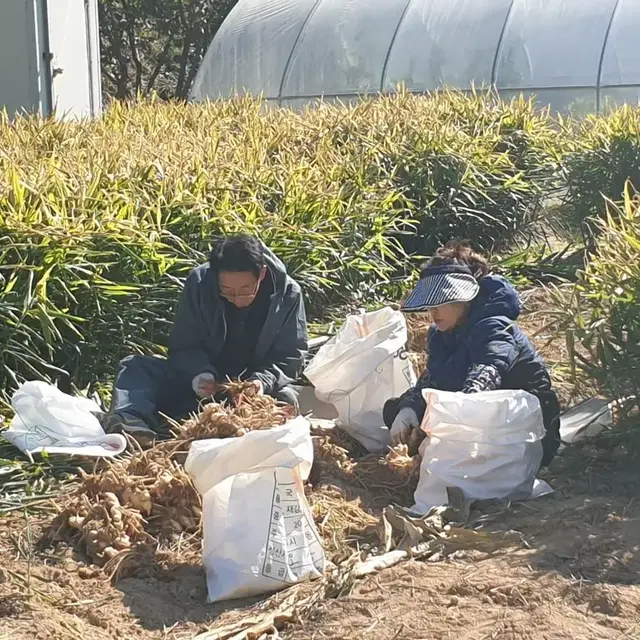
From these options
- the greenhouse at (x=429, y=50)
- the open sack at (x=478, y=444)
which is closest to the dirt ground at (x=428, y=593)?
the open sack at (x=478, y=444)

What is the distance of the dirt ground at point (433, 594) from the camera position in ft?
8.19

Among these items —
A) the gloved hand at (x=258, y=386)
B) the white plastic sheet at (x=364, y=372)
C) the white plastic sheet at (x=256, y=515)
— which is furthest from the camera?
the white plastic sheet at (x=364, y=372)

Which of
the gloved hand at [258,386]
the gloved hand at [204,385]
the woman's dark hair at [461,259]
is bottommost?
the gloved hand at [204,385]

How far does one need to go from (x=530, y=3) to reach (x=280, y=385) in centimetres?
841

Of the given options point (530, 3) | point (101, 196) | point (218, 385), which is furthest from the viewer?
point (530, 3)

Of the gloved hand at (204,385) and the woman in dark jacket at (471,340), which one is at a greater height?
the woman in dark jacket at (471,340)

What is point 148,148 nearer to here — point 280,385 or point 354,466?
point 280,385

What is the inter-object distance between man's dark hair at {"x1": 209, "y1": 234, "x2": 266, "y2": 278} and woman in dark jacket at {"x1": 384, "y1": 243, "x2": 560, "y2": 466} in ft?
2.02

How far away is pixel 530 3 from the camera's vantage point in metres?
11.2

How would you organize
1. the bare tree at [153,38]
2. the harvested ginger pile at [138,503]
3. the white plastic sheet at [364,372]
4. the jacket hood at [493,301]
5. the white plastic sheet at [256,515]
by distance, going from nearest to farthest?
the white plastic sheet at [256,515], the harvested ginger pile at [138,503], the jacket hood at [493,301], the white plastic sheet at [364,372], the bare tree at [153,38]

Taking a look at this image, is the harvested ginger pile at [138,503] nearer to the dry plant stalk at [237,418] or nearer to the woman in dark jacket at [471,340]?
the dry plant stalk at [237,418]

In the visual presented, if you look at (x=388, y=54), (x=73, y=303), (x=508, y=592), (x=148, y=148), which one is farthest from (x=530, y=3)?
(x=508, y=592)

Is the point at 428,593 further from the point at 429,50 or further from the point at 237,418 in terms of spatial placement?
the point at 429,50

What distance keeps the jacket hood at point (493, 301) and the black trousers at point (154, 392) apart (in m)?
0.83
